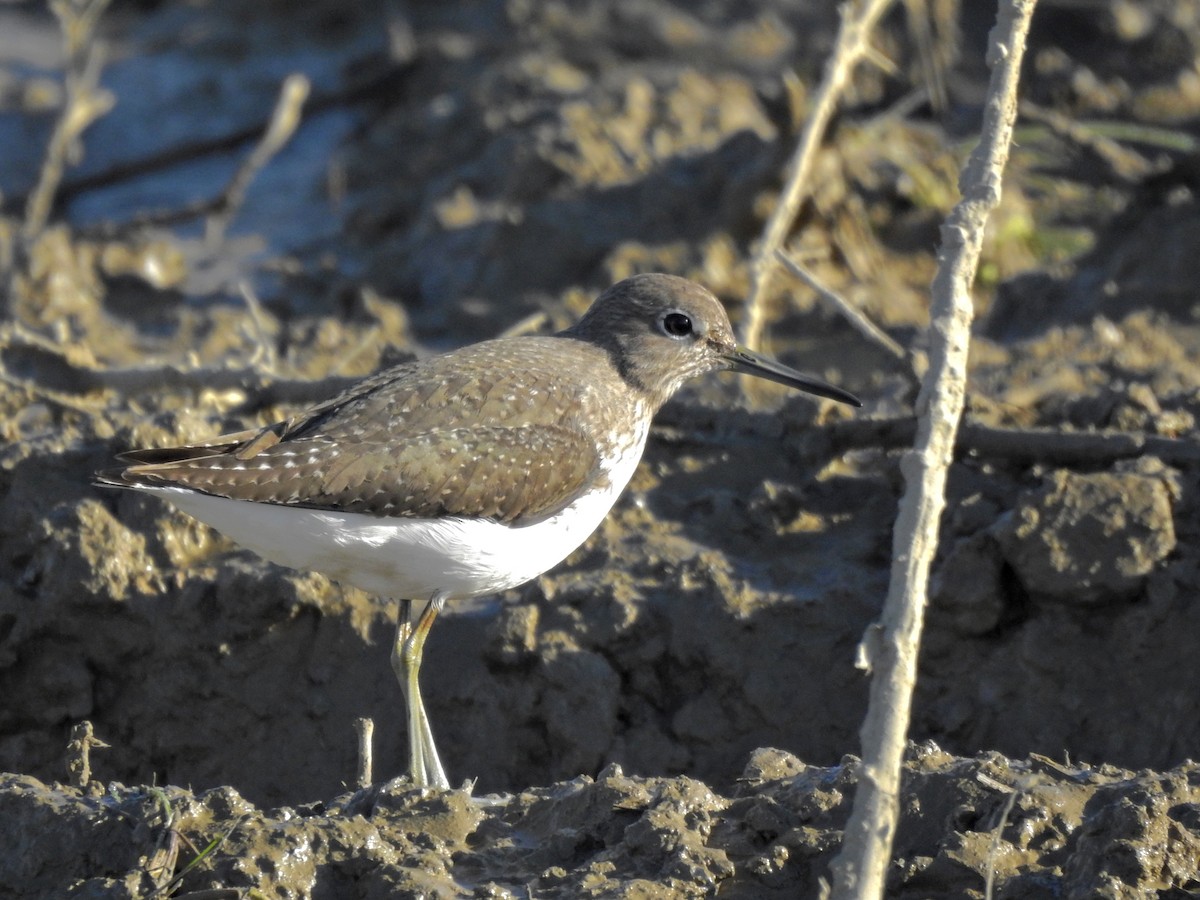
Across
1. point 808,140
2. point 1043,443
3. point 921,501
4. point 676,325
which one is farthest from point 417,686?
point 808,140

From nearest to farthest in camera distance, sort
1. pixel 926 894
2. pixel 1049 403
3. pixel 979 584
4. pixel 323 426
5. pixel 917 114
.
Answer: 1. pixel 926 894
2. pixel 323 426
3. pixel 979 584
4. pixel 1049 403
5. pixel 917 114

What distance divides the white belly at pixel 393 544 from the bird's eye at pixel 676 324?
3.94ft

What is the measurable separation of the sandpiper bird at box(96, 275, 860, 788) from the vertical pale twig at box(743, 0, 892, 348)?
98.9 inches

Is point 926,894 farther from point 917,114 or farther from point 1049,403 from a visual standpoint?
point 917,114

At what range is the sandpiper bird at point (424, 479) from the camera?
5.62 m

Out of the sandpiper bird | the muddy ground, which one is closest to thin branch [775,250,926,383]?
the muddy ground

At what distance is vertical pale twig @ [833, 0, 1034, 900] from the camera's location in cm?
381

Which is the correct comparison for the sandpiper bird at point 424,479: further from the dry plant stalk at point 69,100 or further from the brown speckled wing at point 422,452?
the dry plant stalk at point 69,100

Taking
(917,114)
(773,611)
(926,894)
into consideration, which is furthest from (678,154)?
(926,894)

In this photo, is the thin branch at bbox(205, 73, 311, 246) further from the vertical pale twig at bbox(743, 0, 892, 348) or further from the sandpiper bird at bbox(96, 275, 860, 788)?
the sandpiper bird at bbox(96, 275, 860, 788)

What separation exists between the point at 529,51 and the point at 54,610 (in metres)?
7.31

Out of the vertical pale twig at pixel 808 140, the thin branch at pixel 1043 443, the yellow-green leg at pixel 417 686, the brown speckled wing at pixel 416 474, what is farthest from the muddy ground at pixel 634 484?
the brown speckled wing at pixel 416 474

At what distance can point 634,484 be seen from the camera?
7.23 metres

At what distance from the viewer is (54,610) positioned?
21.8ft
